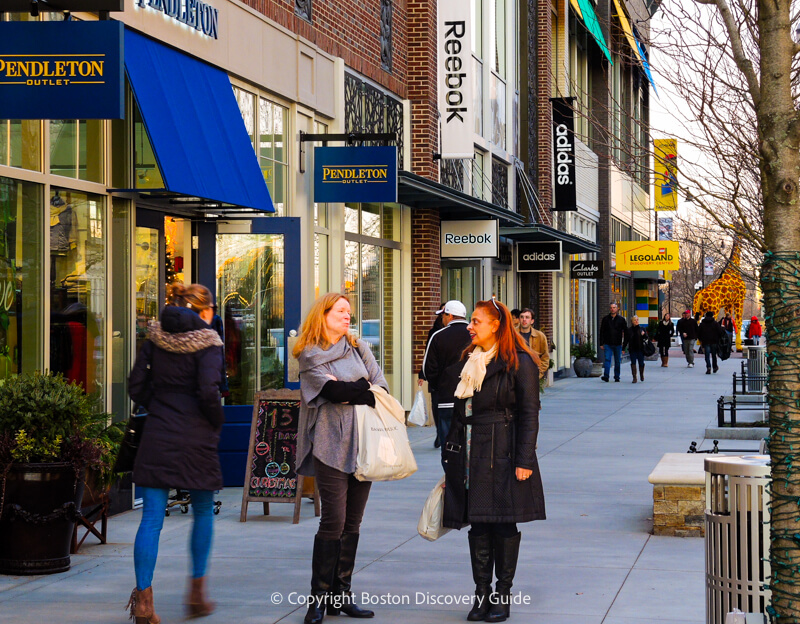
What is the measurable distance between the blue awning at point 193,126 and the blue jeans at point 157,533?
158 inches

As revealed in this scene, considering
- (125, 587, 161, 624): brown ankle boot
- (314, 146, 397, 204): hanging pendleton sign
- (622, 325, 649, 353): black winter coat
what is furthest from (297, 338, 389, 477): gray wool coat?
(622, 325, 649, 353): black winter coat

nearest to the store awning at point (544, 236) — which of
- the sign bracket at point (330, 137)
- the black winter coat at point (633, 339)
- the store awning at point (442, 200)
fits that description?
the black winter coat at point (633, 339)

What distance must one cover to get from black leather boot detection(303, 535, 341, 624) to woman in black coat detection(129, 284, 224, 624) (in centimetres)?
65

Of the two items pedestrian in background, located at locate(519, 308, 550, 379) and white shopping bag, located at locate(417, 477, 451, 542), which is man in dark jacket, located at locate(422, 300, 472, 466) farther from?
white shopping bag, located at locate(417, 477, 451, 542)

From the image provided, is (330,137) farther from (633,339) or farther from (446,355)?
(633,339)

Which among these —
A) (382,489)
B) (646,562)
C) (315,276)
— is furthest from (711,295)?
(646,562)

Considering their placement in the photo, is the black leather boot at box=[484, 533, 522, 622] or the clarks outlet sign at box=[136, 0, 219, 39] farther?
the clarks outlet sign at box=[136, 0, 219, 39]

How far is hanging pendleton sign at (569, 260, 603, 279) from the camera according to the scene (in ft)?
119

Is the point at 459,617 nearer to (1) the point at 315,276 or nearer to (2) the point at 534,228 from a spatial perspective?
(1) the point at 315,276

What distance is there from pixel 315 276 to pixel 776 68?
11.0 meters

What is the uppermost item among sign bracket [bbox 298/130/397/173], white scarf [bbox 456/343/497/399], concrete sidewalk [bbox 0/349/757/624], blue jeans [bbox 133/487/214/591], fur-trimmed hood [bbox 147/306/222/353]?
sign bracket [bbox 298/130/397/173]

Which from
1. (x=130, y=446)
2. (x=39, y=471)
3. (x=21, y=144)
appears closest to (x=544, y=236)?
(x=21, y=144)

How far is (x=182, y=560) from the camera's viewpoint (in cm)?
855

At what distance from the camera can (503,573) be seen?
6.88m
